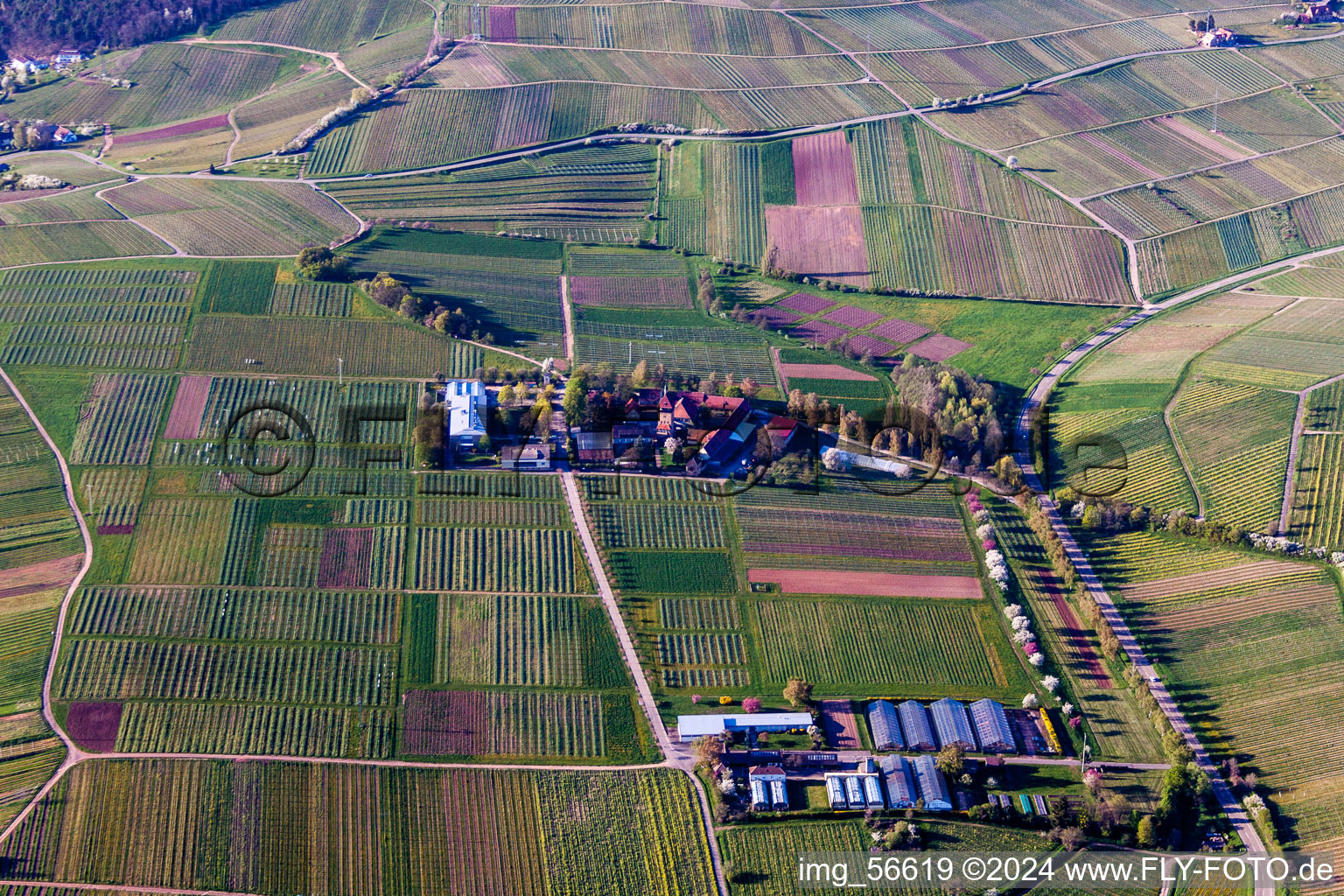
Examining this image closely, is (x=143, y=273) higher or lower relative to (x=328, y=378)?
higher

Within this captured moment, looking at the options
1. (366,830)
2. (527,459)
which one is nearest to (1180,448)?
(527,459)

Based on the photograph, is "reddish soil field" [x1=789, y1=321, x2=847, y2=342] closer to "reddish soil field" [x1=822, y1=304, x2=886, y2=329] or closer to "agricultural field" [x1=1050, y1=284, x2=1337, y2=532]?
"reddish soil field" [x1=822, y1=304, x2=886, y2=329]

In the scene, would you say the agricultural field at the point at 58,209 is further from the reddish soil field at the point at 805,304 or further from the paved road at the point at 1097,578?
the paved road at the point at 1097,578

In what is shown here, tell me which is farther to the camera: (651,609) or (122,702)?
(651,609)

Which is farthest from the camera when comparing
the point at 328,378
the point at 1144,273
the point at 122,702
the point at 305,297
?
the point at 1144,273

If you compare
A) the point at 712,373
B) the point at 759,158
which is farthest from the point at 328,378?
the point at 759,158

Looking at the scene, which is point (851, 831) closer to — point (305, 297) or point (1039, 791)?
point (1039, 791)

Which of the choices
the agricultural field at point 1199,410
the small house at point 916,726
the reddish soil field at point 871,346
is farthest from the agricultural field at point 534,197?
the small house at point 916,726
